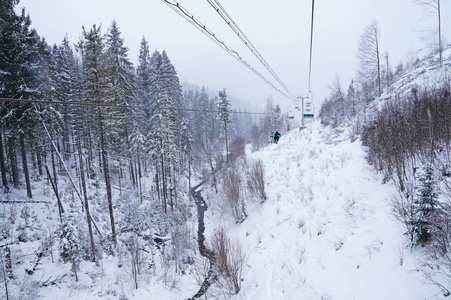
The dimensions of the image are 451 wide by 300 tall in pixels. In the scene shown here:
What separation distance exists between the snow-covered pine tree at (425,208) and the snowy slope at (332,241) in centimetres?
47

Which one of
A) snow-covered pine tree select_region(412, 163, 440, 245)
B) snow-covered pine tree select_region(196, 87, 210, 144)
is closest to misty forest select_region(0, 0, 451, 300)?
snow-covered pine tree select_region(412, 163, 440, 245)

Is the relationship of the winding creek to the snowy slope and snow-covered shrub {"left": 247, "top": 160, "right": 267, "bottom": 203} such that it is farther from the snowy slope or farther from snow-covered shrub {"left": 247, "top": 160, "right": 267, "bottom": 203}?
snow-covered shrub {"left": 247, "top": 160, "right": 267, "bottom": 203}

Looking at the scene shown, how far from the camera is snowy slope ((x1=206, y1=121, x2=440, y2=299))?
15.4 feet

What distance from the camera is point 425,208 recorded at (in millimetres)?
4242

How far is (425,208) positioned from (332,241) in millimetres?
Answer: 3517

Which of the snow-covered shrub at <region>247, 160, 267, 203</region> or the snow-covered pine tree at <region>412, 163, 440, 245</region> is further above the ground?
the snow-covered pine tree at <region>412, 163, 440, 245</region>

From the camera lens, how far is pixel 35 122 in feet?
53.3

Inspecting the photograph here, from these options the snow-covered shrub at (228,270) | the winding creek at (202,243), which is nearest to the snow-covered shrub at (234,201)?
the winding creek at (202,243)

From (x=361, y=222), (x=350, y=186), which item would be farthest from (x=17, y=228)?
(x=350, y=186)

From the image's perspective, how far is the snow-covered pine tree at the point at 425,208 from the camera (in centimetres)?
417

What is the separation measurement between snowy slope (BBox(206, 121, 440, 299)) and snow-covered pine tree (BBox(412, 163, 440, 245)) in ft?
1.56

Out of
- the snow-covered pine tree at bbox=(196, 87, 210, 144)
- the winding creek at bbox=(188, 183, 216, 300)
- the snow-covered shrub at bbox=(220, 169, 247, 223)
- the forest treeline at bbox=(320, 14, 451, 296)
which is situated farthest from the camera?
the snow-covered pine tree at bbox=(196, 87, 210, 144)

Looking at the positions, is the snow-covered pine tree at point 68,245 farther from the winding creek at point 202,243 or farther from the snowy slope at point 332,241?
the snowy slope at point 332,241

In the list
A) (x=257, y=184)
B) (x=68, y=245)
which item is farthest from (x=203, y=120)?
(x=68, y=245)
